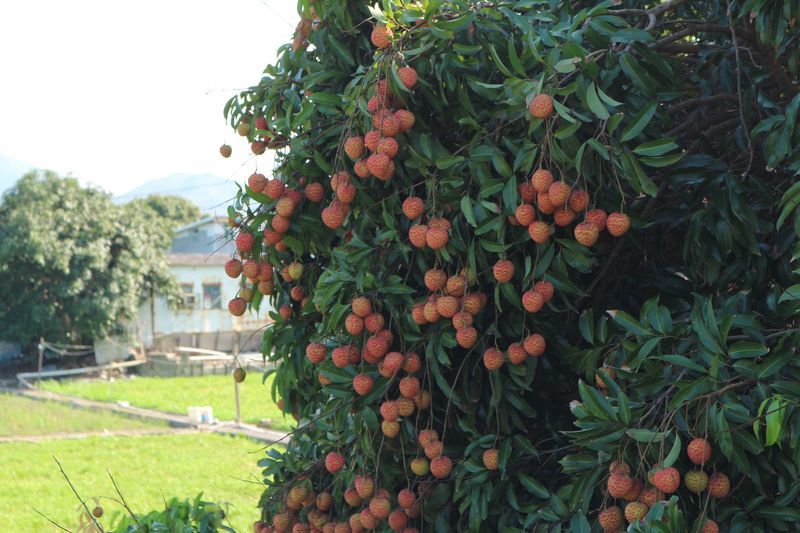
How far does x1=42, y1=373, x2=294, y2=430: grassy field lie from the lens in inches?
508

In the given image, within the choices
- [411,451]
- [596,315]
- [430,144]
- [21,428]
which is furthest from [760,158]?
[21,428]

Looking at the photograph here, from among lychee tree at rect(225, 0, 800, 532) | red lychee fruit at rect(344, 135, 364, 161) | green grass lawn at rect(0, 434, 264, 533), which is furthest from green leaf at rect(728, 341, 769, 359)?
green grass lawn at rect(0, 434, 264, 533)

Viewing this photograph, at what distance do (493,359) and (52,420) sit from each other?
37.2 feet

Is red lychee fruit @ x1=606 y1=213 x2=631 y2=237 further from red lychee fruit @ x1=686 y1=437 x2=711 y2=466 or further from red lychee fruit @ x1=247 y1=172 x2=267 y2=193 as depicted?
red lychee fruit @ x1=247 y1=172 x2=267 y2=193

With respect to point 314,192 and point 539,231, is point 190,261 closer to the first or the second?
point 314,192

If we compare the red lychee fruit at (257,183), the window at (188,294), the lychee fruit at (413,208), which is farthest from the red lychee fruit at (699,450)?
the window at (188,294)

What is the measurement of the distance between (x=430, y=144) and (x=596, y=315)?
0.72 m

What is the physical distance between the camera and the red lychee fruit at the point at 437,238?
6.18 ft

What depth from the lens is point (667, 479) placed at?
1.53 metres

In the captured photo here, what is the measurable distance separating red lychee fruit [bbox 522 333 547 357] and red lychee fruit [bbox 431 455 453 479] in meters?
0.36

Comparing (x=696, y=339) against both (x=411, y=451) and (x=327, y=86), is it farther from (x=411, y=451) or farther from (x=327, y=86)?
(x=327, y=86)

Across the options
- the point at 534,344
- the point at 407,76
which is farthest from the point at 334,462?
the point at 407,76

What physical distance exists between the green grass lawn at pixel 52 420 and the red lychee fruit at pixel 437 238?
10598 mm

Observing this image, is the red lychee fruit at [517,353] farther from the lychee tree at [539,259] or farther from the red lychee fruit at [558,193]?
the red lychee fruit at [558,193]
